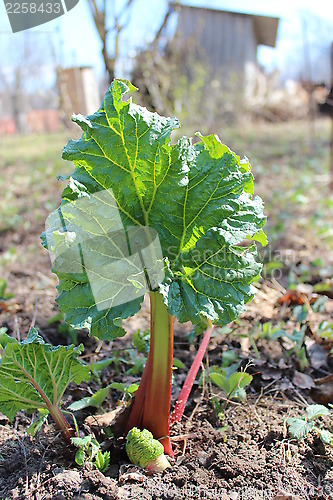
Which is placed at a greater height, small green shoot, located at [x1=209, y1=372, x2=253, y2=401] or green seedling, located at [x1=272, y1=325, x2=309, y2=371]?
small green shoot, located at [x1=209, y1=372, x2=253, y2=401]

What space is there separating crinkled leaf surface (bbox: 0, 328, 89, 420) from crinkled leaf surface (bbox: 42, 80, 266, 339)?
0.14 metres

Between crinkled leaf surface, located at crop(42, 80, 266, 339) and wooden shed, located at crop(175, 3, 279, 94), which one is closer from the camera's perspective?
crinkled leaf surface, located at crop(42, 80, 266, 339)

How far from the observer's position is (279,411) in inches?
68.2

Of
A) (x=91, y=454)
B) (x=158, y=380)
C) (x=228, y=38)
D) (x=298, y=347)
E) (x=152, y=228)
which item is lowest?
(x=298, y=347)

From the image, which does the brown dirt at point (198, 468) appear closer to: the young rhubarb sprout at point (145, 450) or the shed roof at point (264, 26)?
the young rhubarb sprout at point (145, 450)

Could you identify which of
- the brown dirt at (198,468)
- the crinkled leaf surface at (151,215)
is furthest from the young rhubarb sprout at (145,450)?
the crinkled leaf surface at (151,215)

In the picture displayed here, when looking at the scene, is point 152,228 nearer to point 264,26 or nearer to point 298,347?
point 298,347

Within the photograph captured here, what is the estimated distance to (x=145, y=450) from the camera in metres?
1.33

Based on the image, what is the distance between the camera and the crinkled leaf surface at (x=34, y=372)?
1.31 metres

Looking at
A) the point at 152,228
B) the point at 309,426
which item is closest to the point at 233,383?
the point at 309,426

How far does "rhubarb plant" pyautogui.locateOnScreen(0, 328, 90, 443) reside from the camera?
1.31m

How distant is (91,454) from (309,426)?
2.27ft

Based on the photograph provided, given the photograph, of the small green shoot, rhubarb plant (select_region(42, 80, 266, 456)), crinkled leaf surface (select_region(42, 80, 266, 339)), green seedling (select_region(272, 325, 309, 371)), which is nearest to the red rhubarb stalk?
rhubarb plant (select_region(42, 80, 266, 456))

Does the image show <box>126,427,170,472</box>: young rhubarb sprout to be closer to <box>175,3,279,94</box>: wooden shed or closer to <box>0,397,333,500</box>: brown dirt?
<box>0,397,333,500</box>: brown dirt
